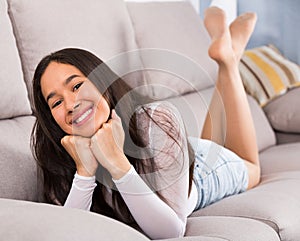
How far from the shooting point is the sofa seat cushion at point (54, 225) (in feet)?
3.59

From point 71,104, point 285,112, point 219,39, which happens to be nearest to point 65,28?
point 219,39

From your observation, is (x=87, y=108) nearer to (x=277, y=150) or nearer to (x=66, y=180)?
(x=66, y=180)

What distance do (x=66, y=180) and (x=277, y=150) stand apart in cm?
123

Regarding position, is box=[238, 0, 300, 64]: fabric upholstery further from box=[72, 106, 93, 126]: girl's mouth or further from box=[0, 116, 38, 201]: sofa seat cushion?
box=[72, 106, 93, 126]: girl's mouth

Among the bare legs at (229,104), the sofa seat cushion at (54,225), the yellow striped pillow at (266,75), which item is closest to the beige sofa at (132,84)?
the sofa seat cushion at (54,225)

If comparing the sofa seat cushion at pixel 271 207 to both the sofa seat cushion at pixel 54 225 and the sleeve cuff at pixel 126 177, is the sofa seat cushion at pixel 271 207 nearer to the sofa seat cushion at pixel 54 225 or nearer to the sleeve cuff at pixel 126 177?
the sleeve cuff at pixel 126 177

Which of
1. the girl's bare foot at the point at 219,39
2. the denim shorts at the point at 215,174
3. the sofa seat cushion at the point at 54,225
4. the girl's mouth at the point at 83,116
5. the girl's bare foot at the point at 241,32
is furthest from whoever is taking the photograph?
the girl's bare foot at the point at 241,32

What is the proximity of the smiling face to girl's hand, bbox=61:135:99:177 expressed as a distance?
15 millimetres

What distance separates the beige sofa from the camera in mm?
1176

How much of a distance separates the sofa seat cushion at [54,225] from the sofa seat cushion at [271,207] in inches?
23.5

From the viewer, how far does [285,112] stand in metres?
2.89

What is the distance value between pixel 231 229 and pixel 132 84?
0.39m

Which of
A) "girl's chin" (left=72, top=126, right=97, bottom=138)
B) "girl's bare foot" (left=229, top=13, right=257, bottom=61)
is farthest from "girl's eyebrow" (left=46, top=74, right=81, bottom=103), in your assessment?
"girl's bare foot" (left=229, top=13, right=257, bottom=61)

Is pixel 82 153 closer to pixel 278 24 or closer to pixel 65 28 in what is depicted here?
pixel 65 28
